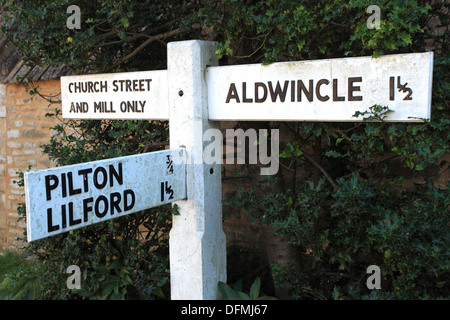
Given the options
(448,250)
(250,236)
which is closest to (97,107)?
(448,250)

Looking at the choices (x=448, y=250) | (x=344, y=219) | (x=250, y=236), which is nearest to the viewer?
(x=448, y=250)

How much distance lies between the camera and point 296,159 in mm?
3312

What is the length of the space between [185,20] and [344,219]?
1.73 m

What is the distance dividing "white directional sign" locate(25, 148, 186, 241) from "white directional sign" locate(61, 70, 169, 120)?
376 millimetres

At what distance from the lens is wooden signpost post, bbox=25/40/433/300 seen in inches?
78.5

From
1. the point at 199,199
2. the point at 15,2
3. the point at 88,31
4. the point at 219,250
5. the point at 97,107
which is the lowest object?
the point at 219,250

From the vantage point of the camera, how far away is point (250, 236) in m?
4.74

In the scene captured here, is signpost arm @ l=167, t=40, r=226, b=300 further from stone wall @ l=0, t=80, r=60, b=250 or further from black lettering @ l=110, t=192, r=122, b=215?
stone wall @ l=0, t=80, r=60, b=250

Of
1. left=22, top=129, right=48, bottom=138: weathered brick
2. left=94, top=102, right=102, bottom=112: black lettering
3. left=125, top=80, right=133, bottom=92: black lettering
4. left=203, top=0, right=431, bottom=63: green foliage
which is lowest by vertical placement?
left=22, top=129, right=48, bottom=138: weathered brick

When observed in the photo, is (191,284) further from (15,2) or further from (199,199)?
(15,2)

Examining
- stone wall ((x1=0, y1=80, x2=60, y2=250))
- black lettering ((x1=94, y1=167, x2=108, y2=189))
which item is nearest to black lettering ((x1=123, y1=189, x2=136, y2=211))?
black lettering ((x1=94, y1=167, x2=108, y2=189))

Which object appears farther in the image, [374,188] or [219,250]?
[374,188]

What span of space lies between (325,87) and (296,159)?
3.83ft

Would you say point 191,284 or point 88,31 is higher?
point 88,31
